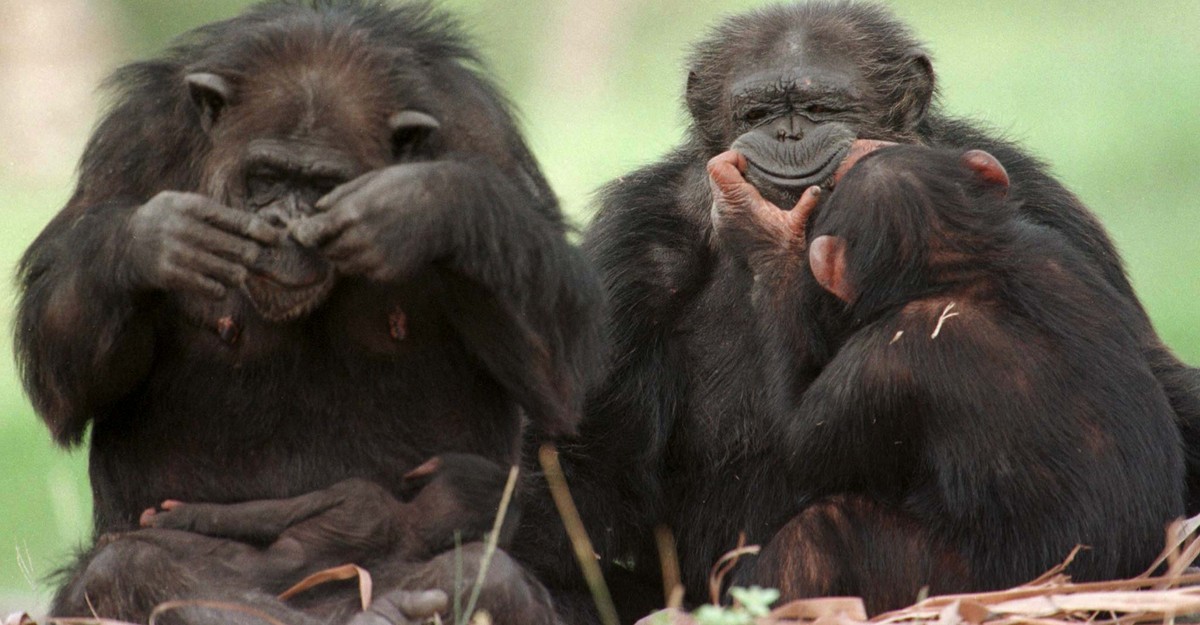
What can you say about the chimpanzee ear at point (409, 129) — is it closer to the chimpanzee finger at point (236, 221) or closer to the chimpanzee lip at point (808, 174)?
the chimpanzee finger at point (236, 221)

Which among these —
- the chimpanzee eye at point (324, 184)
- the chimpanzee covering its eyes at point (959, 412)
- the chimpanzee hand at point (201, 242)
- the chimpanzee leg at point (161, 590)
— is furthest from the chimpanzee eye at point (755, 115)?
the chimpanzee leg at point (161, 590)

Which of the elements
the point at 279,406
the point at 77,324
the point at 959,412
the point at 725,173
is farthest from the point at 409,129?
the point at 959,412

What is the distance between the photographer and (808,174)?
6.08m

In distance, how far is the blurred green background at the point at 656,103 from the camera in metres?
14.7

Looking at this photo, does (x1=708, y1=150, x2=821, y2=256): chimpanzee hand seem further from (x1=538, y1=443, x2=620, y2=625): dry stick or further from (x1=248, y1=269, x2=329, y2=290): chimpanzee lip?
(x1=248, y1=269, x2=329, y2=290): chimpanzee lip

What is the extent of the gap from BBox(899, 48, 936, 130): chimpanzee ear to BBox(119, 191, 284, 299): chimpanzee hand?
2711 mm

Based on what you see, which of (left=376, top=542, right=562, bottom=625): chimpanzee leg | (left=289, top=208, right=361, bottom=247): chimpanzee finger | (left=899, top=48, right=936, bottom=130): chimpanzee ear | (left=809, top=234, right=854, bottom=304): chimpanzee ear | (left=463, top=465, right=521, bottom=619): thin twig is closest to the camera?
(left=289, top=208, right=361, bottom=247): chimpanzee finger

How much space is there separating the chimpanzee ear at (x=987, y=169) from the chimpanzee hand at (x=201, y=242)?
2.23 meters

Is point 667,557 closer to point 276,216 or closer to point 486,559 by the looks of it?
point 486,559

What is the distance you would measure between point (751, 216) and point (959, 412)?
1.05m

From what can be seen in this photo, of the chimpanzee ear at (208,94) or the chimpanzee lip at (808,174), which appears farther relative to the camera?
the chimpanzee lip at (808,174)

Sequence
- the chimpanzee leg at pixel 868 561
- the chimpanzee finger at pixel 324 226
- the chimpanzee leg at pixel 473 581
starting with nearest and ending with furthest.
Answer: the chimpanzee finger at pixel 324 226 < the chimpanzee leg at pixel 473 581 < the chimpanzee leg at pixel 868 561

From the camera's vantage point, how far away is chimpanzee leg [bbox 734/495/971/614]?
17.6ft

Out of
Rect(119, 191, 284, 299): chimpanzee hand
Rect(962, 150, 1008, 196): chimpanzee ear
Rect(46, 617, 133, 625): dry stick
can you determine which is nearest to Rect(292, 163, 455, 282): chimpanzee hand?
Rect(119, 191, 284, 299): chimpanzee hand
